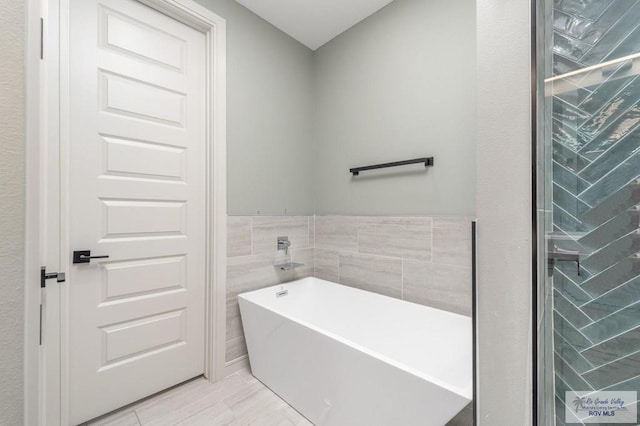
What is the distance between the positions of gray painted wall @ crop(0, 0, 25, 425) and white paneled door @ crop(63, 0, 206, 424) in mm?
1001

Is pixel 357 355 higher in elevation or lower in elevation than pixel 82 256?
lower

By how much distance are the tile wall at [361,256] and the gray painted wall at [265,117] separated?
19cm

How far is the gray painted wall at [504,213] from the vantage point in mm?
722

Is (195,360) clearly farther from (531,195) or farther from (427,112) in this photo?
(427,112)

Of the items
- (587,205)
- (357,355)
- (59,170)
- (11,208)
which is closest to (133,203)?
(59,170)

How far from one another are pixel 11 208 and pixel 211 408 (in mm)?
1521

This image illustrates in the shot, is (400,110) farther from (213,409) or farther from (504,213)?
(213,409)

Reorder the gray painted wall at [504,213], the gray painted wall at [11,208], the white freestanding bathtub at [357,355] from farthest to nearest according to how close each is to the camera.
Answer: the white freestanding bathtub at [357,355], the gray painted wall at [504,213], the gray painted wall at [11,208]

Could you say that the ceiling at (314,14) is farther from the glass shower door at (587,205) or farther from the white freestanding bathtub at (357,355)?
the white freestanding bathtub at (357,355)

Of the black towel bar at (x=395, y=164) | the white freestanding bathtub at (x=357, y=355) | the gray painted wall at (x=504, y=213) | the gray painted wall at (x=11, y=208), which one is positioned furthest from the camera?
the black towel bar at (x=395, y=164)

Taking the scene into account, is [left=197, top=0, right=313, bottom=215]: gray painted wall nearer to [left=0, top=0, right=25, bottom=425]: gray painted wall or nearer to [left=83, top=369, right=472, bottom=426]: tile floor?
[left=83, top=369, right=472, bottom=426]: tile floor

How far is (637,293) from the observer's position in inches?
23.8

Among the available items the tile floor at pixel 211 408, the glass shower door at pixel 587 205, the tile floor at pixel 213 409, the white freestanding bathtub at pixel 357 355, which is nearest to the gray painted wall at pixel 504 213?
Result: the glass shower door at pixel 587 205

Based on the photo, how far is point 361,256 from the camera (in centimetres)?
209
